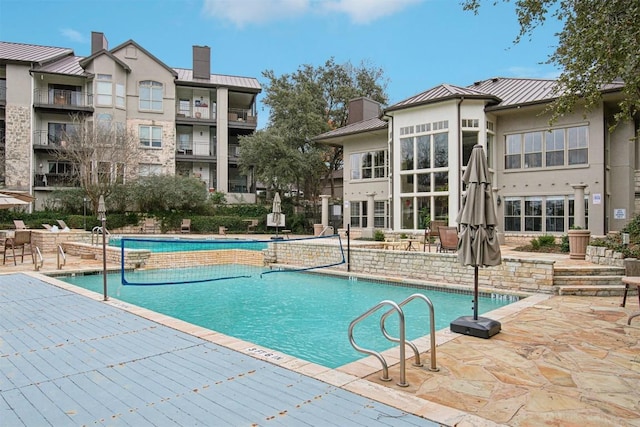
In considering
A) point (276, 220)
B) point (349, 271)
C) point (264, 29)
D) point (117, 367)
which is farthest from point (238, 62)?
point (117, 367)

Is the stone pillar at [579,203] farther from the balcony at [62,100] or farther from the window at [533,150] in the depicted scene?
the balcony at [62,100]

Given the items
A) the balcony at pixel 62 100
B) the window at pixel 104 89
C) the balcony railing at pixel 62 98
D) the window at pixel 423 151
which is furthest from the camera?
the window at pixel 104 89

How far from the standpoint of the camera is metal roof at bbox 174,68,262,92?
33500 mm

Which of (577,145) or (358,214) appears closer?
(577,145)

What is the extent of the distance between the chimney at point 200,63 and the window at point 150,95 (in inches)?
127

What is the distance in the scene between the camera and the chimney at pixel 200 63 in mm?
33938

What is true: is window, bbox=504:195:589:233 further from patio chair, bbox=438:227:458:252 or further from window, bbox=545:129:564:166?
patio chair, bbox=438:227:458:252

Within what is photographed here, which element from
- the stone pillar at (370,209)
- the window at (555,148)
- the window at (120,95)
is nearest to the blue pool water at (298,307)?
the stone pillar at (370,209)

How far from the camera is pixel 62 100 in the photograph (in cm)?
3039

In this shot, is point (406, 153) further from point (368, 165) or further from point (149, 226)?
point (149, 226)

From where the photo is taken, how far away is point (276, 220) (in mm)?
16984

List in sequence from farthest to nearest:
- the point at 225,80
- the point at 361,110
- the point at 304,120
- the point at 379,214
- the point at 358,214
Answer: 1. the point at 225,80
2. the point at 304,120
3. the point at 361,110
4. the point at 358,214
5. the point at 379,214

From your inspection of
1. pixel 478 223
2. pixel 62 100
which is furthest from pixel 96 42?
pixel 478 223

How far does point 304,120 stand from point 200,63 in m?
11.6
